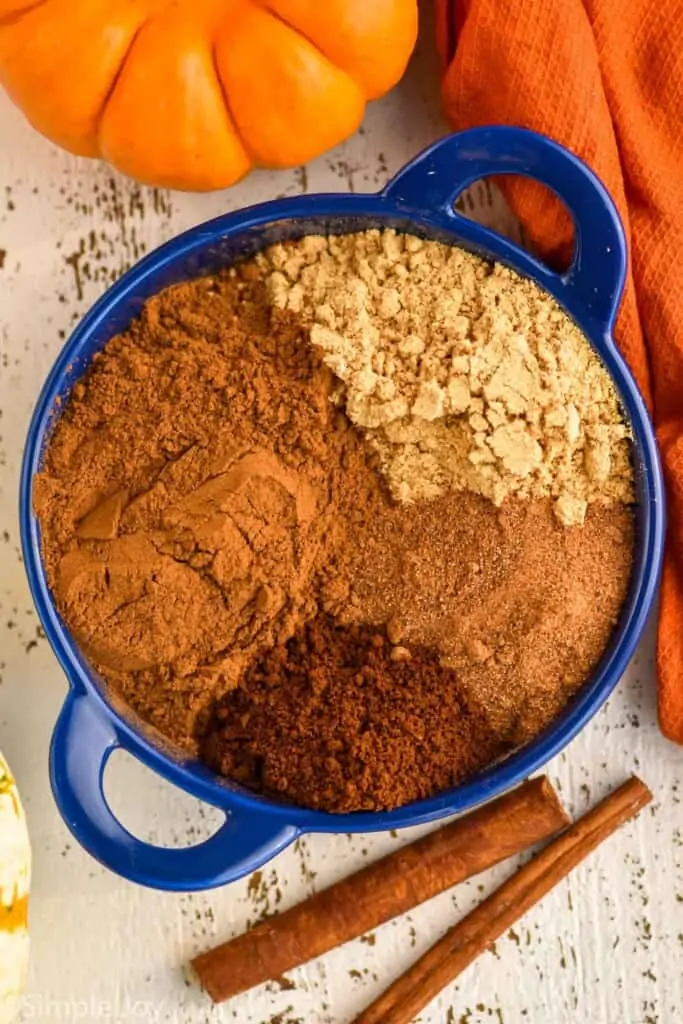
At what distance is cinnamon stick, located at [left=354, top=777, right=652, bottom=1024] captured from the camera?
2.97ft

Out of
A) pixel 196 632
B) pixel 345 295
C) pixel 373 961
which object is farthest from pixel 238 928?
pixel 345 295

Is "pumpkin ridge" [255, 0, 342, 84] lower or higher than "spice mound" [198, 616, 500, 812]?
higher

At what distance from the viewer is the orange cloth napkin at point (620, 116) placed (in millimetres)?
802

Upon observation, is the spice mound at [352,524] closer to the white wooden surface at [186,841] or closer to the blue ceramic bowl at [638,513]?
the blue ceramic bowl at [638,513]

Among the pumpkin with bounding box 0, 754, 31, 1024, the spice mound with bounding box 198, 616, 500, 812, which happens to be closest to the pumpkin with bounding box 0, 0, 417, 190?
the spice mound with bounding box 198, 616, 500, 812

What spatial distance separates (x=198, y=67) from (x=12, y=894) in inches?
26.6

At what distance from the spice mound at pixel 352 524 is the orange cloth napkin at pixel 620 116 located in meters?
0.08

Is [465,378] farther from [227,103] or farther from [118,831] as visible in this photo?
[118,831]

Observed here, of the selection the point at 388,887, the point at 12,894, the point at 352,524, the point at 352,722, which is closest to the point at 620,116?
the point at 352,524

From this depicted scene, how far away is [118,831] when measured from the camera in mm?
792

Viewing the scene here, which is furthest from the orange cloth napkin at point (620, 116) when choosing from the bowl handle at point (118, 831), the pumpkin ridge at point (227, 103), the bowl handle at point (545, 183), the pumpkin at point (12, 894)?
the pumpkin at point (12, 894)

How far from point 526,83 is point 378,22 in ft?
0.42

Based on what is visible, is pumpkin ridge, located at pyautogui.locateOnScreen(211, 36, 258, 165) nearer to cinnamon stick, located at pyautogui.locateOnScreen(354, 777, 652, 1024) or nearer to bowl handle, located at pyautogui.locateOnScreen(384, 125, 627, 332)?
bowl handle, located at pyautogui.locateOnScreen(384, 125, 627, 332)

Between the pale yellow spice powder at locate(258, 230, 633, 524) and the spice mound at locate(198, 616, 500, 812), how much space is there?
139mm
